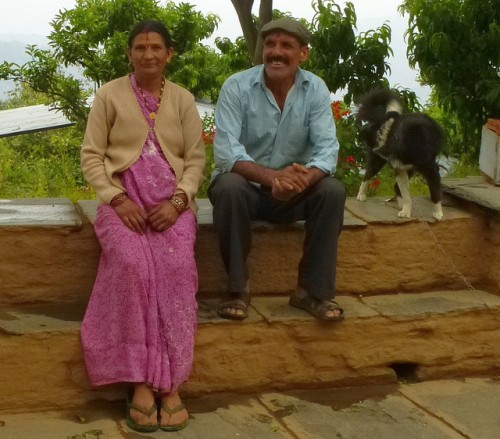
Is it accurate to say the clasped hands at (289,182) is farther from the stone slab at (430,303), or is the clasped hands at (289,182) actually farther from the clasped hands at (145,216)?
the stone slab at (430,303)

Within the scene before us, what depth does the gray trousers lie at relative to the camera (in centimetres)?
397

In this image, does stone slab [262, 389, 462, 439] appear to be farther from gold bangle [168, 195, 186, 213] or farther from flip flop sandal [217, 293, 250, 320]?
gold bangle [168, 195, 186, 213]

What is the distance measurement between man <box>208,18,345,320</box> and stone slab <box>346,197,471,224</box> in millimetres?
527

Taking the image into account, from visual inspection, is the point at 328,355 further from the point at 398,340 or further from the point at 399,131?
the point at 399,131

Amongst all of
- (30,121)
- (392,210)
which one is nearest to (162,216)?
(392,210)

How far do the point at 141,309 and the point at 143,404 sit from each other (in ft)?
1.24

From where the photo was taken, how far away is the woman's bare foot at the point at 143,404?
361cm

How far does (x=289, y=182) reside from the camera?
3.91m

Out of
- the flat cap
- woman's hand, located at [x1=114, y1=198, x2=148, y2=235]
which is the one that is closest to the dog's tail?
the flat cap

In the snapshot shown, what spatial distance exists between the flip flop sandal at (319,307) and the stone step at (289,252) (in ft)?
0.96

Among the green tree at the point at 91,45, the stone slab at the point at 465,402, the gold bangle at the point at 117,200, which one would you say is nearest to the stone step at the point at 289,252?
the gold bangle at the point at 117,200

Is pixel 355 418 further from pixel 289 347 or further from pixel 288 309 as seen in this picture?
pixel 288 309

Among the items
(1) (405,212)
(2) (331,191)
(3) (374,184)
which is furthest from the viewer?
(3) (374,184)

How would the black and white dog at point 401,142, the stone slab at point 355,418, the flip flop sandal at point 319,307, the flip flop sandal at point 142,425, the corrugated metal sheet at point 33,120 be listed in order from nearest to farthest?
the flip flop sandal at point 142,425
the stone slab at point 355,418
the flip flop sandal at point 319,307
the black and white dog at point 401,142
the corrugated metal sheet at point 33,120
